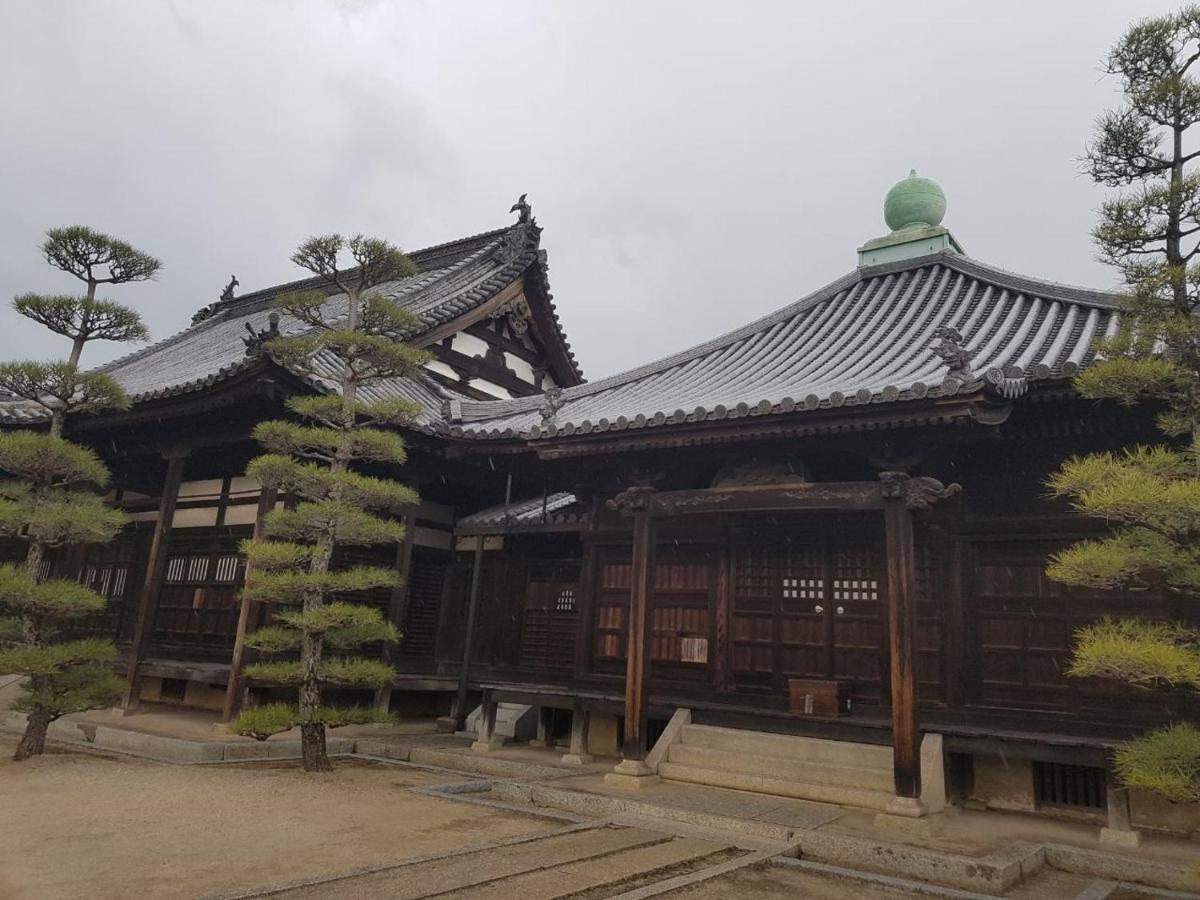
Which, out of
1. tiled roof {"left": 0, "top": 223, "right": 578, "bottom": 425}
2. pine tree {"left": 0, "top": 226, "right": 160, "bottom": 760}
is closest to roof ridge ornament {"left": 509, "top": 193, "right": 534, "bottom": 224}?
tiled roof {"left": 0, "top": 223, "right": 578, "bottom": 425}

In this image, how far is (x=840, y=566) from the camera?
11.0 metres

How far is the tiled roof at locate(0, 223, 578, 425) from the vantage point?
52.7 ft

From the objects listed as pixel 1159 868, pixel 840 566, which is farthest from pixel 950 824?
pixel 840 566

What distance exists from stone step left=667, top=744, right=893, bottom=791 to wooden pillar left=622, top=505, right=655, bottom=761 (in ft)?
2.03

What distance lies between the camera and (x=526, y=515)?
1438 centimetres

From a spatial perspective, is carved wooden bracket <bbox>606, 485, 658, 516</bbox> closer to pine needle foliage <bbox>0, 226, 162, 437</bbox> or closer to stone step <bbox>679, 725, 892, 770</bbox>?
stone step <bbox>679, 725, 892, 770</bbox>

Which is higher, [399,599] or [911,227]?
[911,227]

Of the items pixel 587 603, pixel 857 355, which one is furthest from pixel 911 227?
pixel 587 603

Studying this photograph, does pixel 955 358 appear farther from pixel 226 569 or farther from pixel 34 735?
pixel 226 569

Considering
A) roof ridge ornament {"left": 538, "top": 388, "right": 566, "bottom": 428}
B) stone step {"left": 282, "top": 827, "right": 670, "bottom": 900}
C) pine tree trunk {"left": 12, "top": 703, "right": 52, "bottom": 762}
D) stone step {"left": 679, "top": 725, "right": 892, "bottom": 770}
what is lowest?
stone step {"left": 282, "top": 827, "right": 670, "bottom": 900}

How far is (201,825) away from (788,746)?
6536mm

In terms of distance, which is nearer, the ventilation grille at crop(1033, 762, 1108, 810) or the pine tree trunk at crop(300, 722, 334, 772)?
the ventilation grille at crop(1033, 762, 1108, 810)

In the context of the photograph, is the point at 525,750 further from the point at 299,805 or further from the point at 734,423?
the point at 734,423

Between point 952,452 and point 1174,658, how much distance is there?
4574 mm
